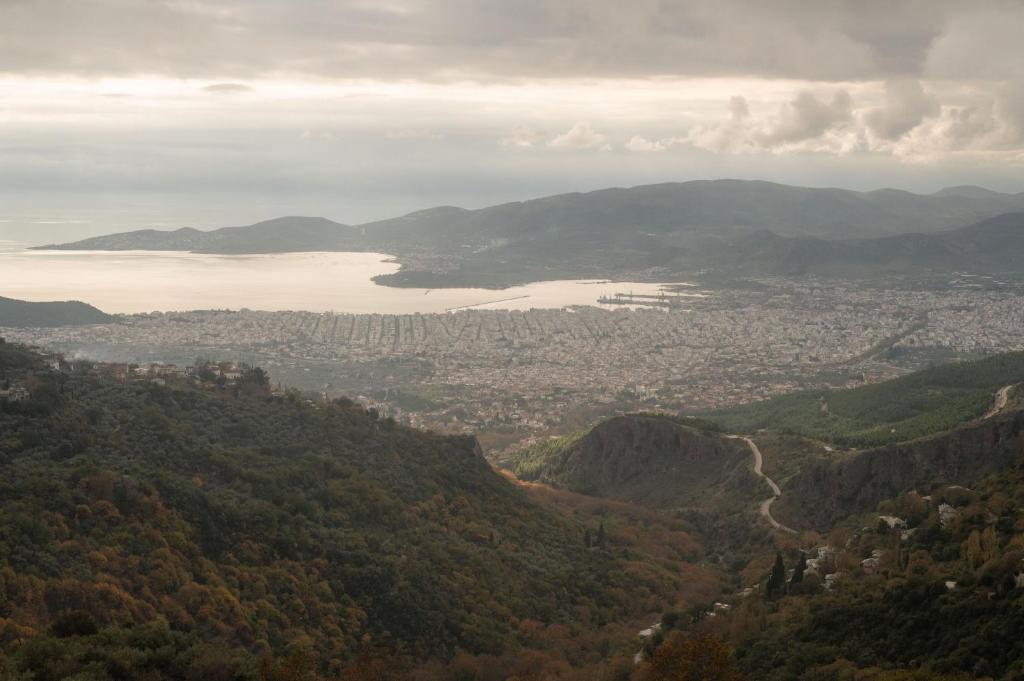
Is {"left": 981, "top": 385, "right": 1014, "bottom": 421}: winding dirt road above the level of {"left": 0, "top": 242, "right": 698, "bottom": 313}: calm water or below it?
below

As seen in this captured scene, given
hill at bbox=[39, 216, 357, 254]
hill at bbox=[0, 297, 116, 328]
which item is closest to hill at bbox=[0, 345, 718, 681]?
hill at bbox=[0, 297, 116, 328]

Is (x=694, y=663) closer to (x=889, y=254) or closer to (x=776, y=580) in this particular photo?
(x=776, y=580)

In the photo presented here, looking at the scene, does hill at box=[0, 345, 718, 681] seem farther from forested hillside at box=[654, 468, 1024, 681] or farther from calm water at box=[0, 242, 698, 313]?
calm water at box=[0, 242, 698, 313]

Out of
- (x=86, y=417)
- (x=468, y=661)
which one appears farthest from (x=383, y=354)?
(x=468, y=661)

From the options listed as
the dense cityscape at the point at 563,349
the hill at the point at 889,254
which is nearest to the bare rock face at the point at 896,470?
the dense cityscape at the point at 563,349

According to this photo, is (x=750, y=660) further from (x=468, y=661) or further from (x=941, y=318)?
(x=941, y=318)

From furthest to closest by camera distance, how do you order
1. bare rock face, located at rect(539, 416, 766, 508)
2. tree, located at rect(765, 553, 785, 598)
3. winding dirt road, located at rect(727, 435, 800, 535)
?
bare rock face, located at rect(539, 416, 766, 508) < winding dirt road, located at rect(727, 435, 800, 535) < tree, located at rect(765, 553, 785, 598)
